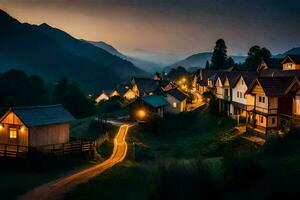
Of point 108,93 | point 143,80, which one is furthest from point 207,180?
point 108,93

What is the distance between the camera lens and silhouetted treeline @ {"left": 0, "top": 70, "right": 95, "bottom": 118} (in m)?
96.6

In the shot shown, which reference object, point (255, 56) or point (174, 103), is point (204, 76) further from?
point (174, 103)

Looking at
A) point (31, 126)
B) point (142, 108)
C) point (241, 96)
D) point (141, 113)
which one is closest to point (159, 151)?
point (31, 126)

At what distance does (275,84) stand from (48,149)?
2651cm

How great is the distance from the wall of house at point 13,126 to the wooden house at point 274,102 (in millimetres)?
25932

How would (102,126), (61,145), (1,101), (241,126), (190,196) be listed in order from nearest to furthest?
(190,196), (61,145), (241,126), (102,126), (1,101)

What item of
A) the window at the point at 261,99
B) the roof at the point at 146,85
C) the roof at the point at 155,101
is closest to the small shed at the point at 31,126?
the window at the point at 261,99

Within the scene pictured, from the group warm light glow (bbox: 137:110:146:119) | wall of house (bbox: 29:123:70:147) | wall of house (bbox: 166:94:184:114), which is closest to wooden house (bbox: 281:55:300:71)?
wall of house (bbox: 166:94:184:114)

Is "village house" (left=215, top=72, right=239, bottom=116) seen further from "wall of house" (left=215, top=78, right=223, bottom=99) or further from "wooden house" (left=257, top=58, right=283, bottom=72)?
"wooden house" (left=257, top=58, right=283, bottom=72)

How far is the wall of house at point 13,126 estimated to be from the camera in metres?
35.8

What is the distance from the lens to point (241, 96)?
180 ft

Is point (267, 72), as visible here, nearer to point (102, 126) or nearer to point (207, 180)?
point (102, 126)

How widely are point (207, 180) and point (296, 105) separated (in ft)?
97.9

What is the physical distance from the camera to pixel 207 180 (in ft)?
51.2
